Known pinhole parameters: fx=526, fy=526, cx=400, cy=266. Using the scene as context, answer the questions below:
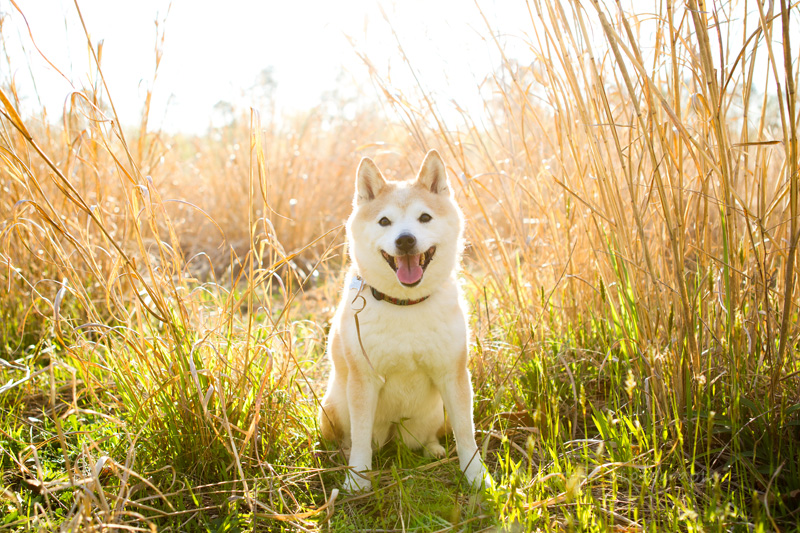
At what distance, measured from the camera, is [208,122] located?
6.34 metres

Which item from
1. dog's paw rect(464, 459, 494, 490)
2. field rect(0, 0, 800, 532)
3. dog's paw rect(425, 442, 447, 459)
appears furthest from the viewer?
dog's paw rect(425, 442, 447, 459)

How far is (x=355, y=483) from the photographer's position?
1.94 meters

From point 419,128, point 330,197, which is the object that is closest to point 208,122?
point 330,197

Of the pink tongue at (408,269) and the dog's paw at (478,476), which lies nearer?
the dog's paw at (478,476)

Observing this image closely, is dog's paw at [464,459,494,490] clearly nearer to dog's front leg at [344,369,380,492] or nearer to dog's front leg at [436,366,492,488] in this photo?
dog's front leg at [436,366,492,488]

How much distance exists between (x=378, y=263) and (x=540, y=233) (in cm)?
Result: 129

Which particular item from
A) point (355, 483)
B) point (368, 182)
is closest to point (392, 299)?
point (368, 182)

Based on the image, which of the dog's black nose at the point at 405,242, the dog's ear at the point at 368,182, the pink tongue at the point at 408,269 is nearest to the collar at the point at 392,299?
the pink tongue at the point at 408,269

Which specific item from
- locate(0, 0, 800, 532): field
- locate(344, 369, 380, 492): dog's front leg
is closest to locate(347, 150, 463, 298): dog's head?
locate(0, 0, 800, 532): field

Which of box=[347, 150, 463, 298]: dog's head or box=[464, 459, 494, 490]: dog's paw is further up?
box=[347, 150, 463, 298]: dog's head

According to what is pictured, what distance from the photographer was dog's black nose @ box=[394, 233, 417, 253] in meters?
2.02

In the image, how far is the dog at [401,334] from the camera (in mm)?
2033

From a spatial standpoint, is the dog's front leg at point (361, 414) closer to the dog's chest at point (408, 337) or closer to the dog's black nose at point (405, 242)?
the dog's chest at point (408, 337)

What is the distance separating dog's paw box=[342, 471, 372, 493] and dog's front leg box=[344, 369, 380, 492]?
0.17ft
